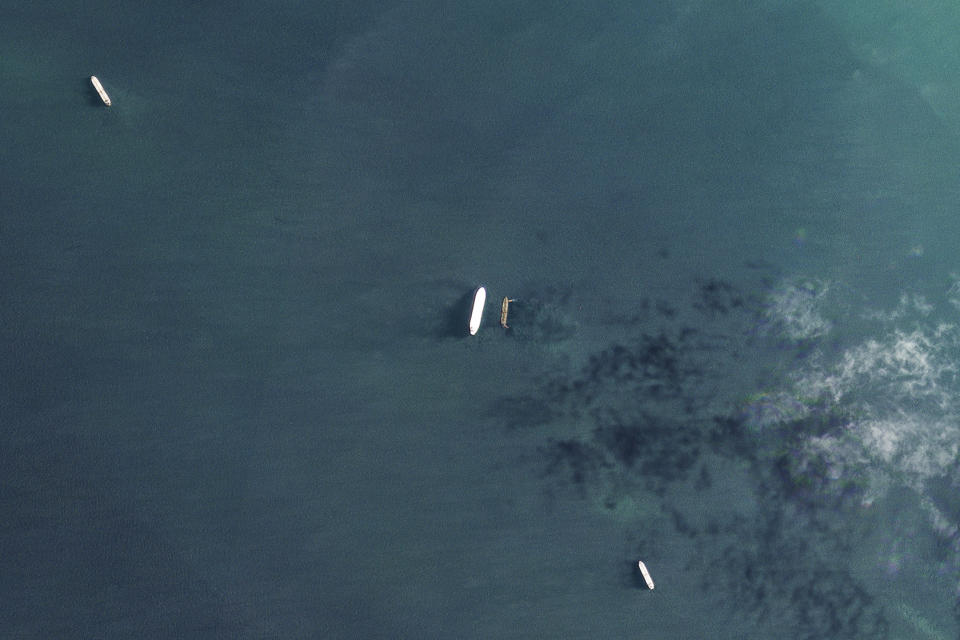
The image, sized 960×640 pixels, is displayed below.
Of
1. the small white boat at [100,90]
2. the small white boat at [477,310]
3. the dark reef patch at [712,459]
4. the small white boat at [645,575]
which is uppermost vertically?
the small white boat at [100,90]

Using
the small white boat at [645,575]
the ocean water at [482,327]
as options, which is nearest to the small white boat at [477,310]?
the ocean water at [482,327]

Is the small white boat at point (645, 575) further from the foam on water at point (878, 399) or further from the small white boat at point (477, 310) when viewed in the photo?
the small white boat at point (477, 310)

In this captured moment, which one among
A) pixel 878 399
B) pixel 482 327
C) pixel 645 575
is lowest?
pixel 645 575

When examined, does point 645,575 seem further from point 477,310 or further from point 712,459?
point 477,310

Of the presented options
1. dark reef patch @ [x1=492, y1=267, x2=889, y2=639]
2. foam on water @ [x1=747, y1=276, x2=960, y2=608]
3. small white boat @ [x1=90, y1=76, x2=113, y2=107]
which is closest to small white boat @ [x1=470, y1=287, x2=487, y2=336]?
dark reef patch @ [x1=492, y1=267, x2=889, y2=639]

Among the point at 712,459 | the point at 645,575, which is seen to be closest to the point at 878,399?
the point at 712,459
